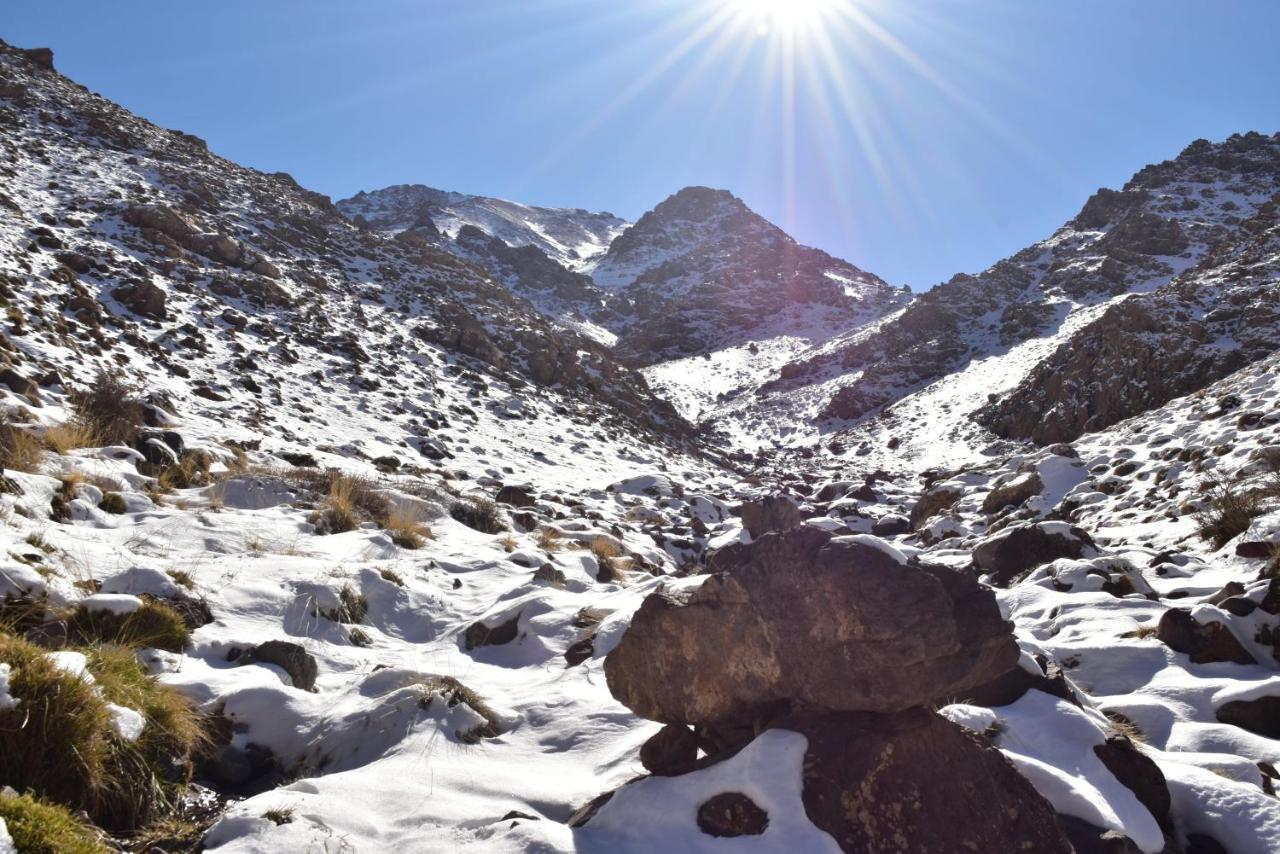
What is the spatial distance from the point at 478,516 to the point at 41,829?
314 inches

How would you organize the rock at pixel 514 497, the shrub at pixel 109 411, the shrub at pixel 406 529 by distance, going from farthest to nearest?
1. the rock at pixel 514 497
2. the shrub at pixel 109 411
3. the shrub at pixel 406 529

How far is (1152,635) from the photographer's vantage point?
542 cm

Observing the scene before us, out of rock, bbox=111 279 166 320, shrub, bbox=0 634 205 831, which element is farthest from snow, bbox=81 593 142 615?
rock, bbox=111 279 166 320

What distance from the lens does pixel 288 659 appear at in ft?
15.4

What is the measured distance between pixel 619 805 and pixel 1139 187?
77805mm

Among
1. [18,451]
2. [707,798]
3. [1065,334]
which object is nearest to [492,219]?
[1065,334]

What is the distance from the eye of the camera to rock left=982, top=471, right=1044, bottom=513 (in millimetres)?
12703

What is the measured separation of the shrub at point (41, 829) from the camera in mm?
2256

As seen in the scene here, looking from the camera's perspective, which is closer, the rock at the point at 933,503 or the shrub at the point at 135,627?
the shrub at the point at 135,627

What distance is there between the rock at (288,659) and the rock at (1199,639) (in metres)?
6.14

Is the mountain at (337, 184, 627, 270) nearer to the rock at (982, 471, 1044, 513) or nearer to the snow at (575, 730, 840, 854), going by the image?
the rock at (982, 471, 1044, 513)

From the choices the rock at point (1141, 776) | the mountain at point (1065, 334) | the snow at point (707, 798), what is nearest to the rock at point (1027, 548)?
the rock at point (1141, 776)

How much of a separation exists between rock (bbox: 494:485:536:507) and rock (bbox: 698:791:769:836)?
31.5ft

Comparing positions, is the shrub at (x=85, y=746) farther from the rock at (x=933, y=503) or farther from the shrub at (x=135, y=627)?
the rock at (x=933, y=503)
